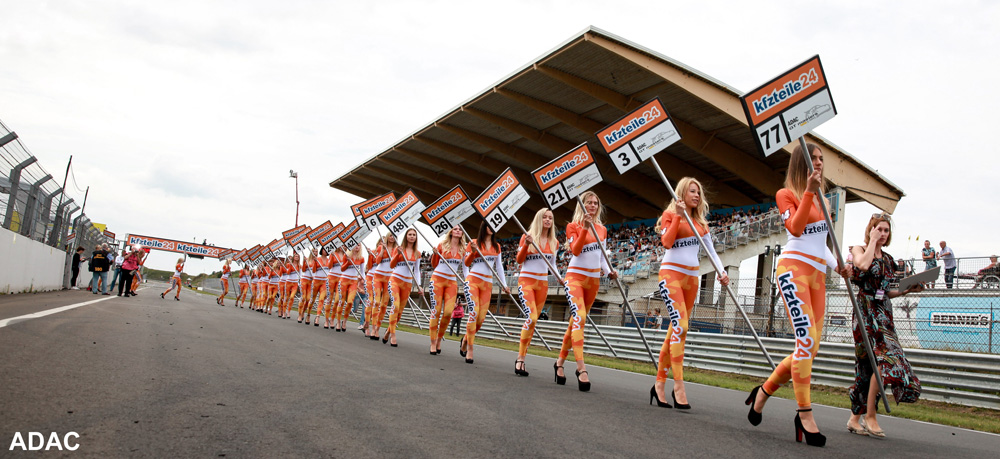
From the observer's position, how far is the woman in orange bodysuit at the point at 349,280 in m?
15.8

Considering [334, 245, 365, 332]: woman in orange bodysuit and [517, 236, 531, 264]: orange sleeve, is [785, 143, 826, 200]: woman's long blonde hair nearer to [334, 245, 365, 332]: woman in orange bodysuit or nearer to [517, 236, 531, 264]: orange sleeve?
[517, 236, 531, 264]: orange sleeve

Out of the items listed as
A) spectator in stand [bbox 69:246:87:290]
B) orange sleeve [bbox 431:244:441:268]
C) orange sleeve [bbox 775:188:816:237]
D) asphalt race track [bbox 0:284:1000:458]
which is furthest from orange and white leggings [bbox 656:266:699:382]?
spectator in stand [bbox 69:246:87:290]

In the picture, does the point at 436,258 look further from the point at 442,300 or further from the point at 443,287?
the point at 442,300

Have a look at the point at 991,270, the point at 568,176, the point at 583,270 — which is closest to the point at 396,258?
the point at 568,176

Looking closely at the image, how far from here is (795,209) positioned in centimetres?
482

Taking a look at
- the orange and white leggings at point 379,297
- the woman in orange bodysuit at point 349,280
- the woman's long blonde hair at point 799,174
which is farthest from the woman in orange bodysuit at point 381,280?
the woman's long blonde hair at point 799,174

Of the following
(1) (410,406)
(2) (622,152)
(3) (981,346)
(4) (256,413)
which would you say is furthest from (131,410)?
(3) (981,346)

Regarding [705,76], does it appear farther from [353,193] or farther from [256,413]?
[353,193]

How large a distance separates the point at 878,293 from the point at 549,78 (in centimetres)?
2066

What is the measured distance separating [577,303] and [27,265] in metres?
18.3

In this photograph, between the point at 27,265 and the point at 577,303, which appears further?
the point at 27,265

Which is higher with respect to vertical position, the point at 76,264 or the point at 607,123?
the point at 607,123

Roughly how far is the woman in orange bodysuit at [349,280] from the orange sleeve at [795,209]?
12.3m

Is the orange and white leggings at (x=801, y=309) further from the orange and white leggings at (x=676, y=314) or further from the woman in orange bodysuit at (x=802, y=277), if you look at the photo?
the orange and white leggings at (x=676, y=314)
